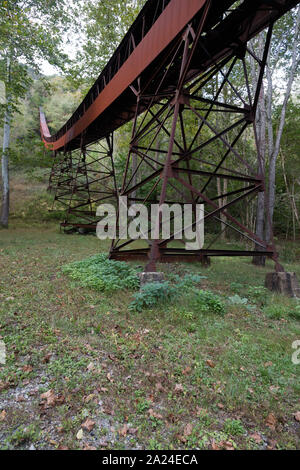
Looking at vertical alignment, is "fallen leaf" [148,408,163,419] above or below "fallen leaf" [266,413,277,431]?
above

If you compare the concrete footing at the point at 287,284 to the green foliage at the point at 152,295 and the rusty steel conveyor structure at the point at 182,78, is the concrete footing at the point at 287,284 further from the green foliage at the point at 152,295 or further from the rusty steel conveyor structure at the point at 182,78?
the green foliage at the point at 152,295

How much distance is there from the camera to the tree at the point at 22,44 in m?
9.02

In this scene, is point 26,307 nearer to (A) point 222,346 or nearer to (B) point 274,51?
(A) point 222,346

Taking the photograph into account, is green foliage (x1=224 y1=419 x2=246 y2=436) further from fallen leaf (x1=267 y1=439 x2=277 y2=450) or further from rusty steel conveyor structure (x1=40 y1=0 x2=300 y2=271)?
rusty steel conveyor structure (x1=40 y1=0 x2=300 y2=271)

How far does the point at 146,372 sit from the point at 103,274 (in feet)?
11.3

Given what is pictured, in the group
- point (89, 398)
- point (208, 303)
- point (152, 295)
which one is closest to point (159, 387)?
point (89, 398)

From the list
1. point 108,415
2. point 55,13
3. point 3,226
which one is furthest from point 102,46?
point 108,415

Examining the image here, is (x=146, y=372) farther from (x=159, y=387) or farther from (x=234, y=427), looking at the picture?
(x=234, y=427)

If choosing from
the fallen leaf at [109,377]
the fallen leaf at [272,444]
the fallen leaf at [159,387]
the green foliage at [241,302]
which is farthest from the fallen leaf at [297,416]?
the green foliage at [241,302]

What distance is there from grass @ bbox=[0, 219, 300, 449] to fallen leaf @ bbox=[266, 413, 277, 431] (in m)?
0.02

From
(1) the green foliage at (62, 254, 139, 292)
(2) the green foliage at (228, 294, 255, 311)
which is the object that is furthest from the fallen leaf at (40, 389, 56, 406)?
(2) the green foliage at (228, 294, 255, 311)

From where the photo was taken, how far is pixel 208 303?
4.20m

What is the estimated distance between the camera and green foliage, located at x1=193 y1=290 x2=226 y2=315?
406 cm

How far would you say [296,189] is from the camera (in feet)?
54.2
